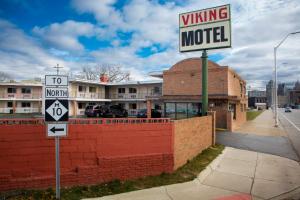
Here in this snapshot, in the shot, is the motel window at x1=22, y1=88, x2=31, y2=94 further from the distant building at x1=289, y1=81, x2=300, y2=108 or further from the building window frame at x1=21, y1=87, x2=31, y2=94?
the distant building at x1=289, y1=81, x2=300, y2=108

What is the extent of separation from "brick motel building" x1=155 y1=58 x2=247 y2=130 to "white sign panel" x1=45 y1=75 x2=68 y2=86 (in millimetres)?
19279

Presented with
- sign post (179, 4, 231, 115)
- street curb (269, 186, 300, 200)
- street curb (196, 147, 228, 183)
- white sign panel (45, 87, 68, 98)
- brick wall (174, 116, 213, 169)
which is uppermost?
sign post (179, 4, 231, 115)

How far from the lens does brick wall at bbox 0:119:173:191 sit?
658 centimetres

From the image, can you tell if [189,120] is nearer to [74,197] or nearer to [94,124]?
[94,124]

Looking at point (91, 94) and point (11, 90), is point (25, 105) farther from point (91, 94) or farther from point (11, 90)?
point (91, 94)

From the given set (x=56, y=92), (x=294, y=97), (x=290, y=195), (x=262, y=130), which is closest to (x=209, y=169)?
(x=290, y=195)

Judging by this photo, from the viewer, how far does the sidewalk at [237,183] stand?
6.80 meters

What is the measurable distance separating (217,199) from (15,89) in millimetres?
A: 43689

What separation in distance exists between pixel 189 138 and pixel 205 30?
727cm

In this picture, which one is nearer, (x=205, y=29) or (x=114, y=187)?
(x=114, y=187)

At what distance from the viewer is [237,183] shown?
8000mm

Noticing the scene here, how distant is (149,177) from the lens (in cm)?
805

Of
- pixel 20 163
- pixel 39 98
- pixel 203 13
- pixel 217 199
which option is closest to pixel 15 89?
pixel 39 98

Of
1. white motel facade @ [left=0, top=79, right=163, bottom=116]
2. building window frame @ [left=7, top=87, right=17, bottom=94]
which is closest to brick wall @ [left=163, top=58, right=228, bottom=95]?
white motel facade @ [left=0, top=79, right=163, bottom=116]
